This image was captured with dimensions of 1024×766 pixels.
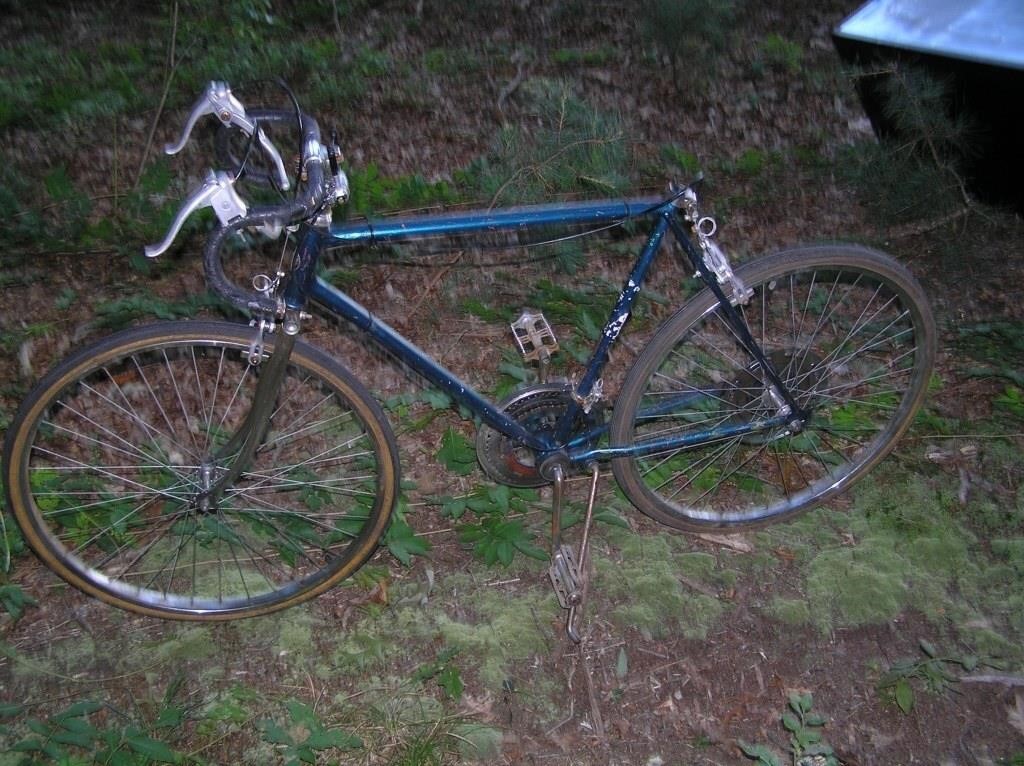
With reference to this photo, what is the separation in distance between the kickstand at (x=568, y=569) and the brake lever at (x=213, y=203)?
4.39 feet

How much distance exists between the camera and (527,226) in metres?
2.67

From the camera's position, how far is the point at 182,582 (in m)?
2.95

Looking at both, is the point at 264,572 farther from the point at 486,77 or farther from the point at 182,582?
the point at 486,77

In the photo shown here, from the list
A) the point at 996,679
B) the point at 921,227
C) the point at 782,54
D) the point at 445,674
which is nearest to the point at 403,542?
the point at 445,674

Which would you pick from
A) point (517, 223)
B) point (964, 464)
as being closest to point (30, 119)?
point (517, 223)

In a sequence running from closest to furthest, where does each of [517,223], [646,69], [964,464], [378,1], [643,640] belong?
[517,223], [643,640], [964,464], [646,69], [378,1]

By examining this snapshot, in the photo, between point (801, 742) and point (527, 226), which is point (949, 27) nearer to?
point (527, 226)

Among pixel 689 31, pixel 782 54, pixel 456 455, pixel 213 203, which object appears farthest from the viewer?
pixel 782 54

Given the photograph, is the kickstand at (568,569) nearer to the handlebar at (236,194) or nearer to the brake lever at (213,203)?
the handlebar at (236,194)

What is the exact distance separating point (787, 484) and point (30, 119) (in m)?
4.28

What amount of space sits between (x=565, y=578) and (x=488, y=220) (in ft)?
4.07

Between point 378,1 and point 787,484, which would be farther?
point 378,1

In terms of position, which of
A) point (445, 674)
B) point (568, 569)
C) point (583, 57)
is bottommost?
point (445, 674)

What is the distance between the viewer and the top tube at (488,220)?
2.34 metres
